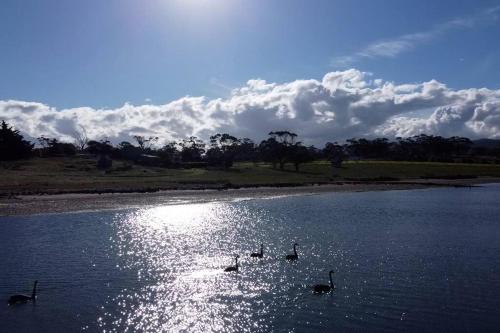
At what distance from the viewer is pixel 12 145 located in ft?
305

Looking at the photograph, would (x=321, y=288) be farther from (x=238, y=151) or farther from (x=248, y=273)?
(x=238, y=151)

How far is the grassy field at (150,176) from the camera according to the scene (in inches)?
2429

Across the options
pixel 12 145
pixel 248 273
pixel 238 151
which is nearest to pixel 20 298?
pixel 248 273

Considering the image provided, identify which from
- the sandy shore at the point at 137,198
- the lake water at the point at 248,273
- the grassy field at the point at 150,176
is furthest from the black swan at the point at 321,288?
the grassy field at the point at 150,176

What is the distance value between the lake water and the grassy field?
69.4 feet

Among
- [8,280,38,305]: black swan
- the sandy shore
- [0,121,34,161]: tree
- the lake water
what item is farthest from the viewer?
[0,121,34,161]: tree

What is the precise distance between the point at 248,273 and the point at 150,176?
5871cm

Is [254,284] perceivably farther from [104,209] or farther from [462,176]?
[462,176]

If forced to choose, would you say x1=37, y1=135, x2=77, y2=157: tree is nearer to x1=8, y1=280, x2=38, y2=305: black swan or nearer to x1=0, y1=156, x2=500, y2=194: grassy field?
x1=0, y1=156, x2=500, y2=194: grassy field

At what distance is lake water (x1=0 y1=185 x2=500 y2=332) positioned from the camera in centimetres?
1641

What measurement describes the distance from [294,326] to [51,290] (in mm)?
9761

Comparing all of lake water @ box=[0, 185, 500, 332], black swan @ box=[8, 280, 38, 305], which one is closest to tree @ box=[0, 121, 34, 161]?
lake water @ box=[0, 185, 500, 332]

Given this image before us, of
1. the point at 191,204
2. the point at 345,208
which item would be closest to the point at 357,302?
the point at 345,208

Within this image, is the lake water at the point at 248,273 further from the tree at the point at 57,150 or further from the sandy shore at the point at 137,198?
the tree at the point at 57,150
